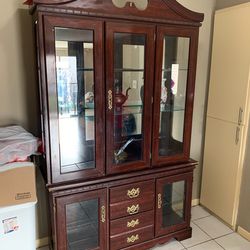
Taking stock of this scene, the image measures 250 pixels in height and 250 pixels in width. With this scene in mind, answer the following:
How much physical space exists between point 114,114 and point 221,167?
4.38 ft

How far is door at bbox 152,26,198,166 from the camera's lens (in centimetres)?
186

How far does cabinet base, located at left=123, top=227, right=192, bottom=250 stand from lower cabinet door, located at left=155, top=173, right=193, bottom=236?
41 millimetres

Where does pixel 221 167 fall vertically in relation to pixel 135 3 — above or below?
below

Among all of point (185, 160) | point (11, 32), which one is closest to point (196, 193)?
point (185, 160)

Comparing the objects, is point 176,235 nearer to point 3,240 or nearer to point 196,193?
point 196,193

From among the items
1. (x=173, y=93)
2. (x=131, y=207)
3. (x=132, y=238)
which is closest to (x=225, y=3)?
(x=173, y=93)

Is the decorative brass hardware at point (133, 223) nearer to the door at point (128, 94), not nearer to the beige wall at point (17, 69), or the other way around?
the door at point (128, 94)

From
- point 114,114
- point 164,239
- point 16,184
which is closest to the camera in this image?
point 16,184

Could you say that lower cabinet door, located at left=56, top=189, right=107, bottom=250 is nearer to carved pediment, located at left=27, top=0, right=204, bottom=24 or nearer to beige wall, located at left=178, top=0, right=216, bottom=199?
carved pediment, located at left=27, top=0, right=204, bottom=24

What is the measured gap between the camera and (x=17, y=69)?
1.86 metres

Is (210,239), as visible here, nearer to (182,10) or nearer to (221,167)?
(221,167)

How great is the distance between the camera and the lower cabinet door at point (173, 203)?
207 centimetres

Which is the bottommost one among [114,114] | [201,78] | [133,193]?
[133,193]

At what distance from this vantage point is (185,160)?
6.99ft
